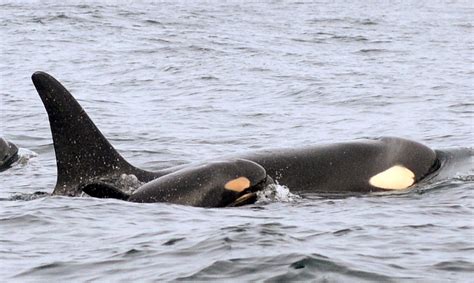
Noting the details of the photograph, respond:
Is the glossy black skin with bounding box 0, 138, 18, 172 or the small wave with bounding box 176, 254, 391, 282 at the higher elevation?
the glossy black skin with bounding box 0, 138, 18, 172

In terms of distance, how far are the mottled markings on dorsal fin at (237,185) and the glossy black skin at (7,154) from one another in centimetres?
507

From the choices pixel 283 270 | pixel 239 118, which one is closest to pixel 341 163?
pixel 283 270

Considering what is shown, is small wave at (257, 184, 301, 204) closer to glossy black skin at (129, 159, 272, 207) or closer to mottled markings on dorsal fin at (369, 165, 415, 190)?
glossy black skin at (129, 159, 272, 207)

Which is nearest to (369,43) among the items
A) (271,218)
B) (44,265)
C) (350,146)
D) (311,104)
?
(311,104)

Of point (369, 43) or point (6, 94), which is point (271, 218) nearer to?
point (6, 94)

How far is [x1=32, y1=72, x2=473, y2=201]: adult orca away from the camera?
38.5ft

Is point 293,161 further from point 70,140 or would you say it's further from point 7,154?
point 7,154

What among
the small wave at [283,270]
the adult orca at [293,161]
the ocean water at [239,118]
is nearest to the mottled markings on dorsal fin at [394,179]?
the adult orca at [293,161]

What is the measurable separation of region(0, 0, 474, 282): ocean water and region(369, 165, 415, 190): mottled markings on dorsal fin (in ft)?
0.95

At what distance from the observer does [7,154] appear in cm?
1580

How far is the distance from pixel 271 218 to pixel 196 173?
3.72ft

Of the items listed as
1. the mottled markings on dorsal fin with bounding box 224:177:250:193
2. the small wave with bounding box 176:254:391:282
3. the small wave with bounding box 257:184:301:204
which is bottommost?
the small wave with bounding box 176:254:391:282

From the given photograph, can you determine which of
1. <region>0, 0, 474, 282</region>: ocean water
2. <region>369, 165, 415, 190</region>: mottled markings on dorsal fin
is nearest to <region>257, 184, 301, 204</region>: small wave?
<region>0, 0, 474, 282</region>: ocean water

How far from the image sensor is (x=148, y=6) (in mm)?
44188
